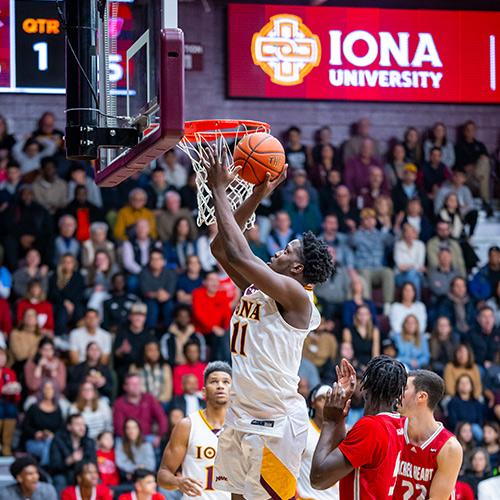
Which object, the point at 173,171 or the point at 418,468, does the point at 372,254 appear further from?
the point at 418,468

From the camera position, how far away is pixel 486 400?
12.1m

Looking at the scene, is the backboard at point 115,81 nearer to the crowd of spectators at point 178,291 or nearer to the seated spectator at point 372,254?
the crowd of spectators at point 178,291

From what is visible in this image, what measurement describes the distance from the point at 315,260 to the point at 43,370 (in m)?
5.69

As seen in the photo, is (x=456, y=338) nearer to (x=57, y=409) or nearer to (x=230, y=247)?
(x=57, y=409)

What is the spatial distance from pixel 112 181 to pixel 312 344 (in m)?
5.68

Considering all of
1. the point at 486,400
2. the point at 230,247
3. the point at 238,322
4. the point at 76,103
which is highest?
the point at 76,103

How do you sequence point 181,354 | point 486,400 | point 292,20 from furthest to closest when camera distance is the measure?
point 292,20 → point 486,400 → point 181,354

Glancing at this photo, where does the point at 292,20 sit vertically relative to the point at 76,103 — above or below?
above

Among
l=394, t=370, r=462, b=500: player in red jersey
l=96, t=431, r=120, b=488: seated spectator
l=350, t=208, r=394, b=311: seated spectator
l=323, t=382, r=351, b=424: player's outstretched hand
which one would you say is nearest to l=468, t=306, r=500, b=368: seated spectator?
l=350, t=208, r=394, b=311: seated spectator

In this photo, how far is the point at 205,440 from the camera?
707 cm

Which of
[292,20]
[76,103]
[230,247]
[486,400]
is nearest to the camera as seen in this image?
[230,247]

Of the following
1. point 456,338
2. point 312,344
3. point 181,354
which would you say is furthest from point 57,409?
point 456,338

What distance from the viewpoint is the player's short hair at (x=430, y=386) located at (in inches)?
229

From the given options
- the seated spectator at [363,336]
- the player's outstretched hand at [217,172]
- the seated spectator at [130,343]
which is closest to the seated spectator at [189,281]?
the seated spectator at [130,343]
